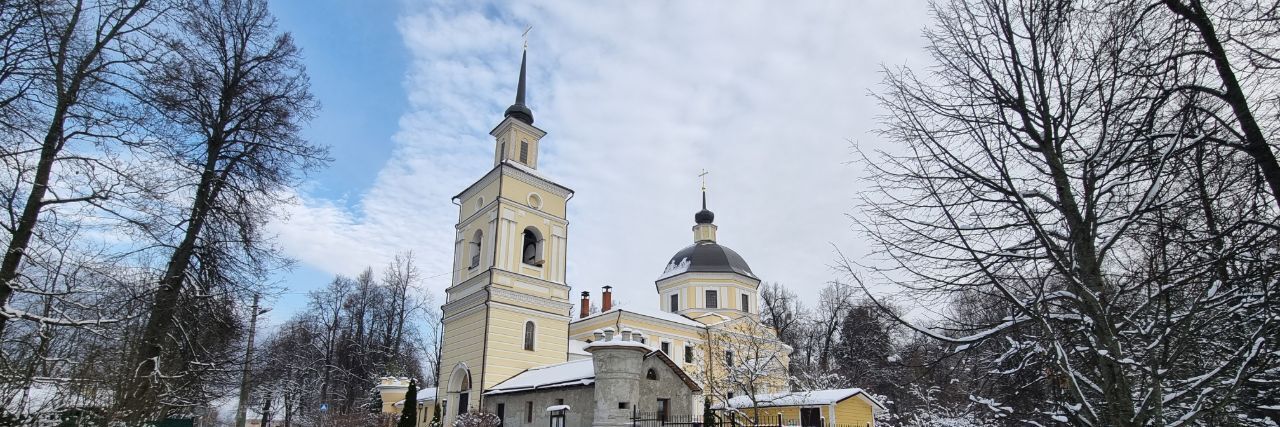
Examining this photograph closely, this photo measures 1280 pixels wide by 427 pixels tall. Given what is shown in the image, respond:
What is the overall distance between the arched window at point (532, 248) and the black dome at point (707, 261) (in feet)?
46.2

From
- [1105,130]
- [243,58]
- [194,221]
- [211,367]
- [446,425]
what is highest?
[243,58]

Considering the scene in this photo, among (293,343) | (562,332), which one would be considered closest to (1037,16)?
(562,332)

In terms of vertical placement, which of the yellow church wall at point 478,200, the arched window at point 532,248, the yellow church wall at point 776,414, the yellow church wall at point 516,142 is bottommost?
the yellow church wall at point 776,414

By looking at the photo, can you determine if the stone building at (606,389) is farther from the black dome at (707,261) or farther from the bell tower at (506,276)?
the black dome at (707,261)

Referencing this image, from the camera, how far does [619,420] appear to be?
15.7 m

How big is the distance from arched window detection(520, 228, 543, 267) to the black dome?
555 inches

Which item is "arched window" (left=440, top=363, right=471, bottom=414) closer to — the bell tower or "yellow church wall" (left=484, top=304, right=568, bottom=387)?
the bell tower

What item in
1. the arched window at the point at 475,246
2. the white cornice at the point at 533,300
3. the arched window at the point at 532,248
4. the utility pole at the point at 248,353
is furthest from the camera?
the arched window at the point at 475,246

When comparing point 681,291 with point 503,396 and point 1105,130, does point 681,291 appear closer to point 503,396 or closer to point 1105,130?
point 503,396

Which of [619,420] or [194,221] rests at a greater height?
[194,221]

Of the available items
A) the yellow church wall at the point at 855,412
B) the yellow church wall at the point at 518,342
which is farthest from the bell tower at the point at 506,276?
the yellow church wall at the point at 855,412

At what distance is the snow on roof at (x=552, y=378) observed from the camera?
18.0 meters

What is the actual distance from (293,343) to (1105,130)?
45.4m

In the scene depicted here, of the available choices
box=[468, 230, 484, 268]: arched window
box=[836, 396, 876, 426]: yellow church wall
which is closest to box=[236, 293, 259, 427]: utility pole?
box=[468, 230, 484, 268]: arched window
